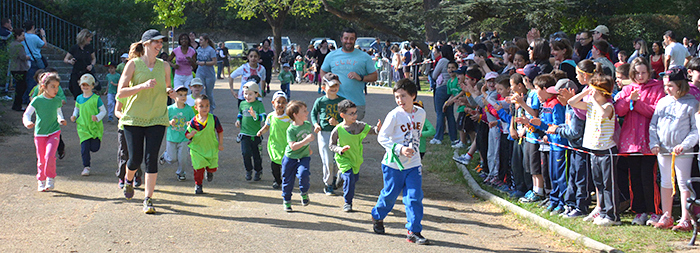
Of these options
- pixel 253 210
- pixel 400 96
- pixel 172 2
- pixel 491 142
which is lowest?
pixel 253 210

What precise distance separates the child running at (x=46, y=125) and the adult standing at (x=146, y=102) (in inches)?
60.7

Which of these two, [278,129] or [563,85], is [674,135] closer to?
[563,85]

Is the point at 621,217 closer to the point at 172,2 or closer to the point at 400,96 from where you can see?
Result: the point at 400,96

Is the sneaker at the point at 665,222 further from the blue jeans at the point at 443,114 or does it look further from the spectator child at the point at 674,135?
the blue jeans at the point at 443,114

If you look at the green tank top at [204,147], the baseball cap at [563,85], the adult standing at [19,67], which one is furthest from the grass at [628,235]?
the adult standing at [19,67]

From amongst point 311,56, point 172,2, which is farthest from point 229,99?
point 172,2

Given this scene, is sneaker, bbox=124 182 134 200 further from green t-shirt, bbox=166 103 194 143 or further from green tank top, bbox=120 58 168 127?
green t-shirt, bbox=166 103 194 143

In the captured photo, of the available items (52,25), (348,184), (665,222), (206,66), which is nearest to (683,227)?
(665,222)

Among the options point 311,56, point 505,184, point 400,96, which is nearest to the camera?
point 400,96

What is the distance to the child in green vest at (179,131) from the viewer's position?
27.6ft

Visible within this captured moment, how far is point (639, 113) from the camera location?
6.35 metres

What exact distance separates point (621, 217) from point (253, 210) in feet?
12.7

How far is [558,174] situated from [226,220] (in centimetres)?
353

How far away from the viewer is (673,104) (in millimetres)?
6023
